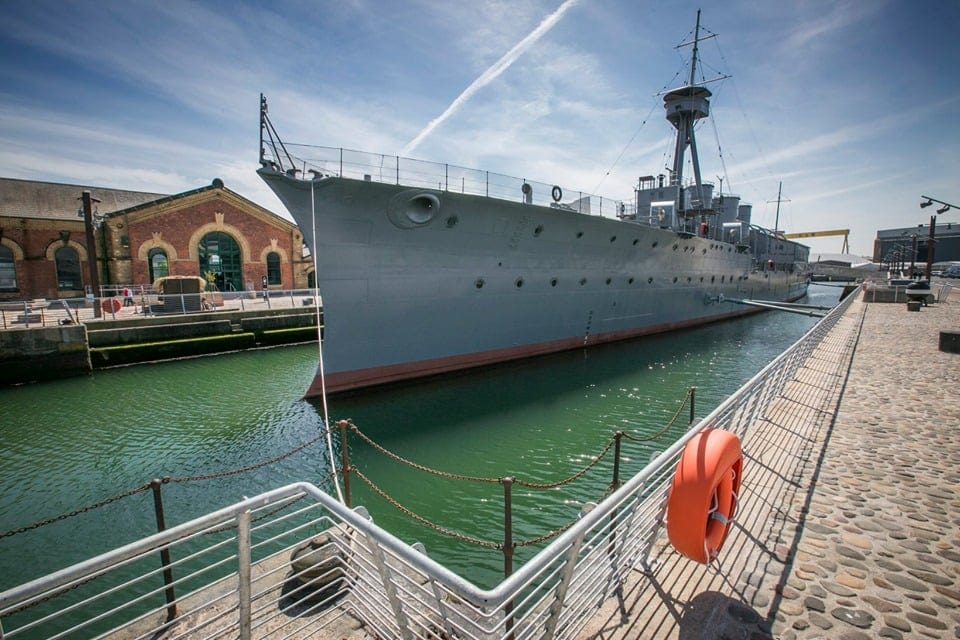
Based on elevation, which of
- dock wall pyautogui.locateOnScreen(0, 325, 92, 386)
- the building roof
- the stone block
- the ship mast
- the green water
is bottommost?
the green water

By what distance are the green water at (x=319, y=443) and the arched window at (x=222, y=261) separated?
12148mm

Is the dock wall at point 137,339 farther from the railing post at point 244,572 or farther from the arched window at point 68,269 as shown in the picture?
the railing post at point 244,572

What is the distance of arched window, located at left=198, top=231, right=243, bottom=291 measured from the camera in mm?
24297

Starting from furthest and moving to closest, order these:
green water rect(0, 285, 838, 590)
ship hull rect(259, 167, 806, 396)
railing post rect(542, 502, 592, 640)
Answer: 1. ship hull rect(259, 167, 806, 396)
2. green water rect(0, 285, 838, 590)
3. railing post rect(542, 502, 592, 640)

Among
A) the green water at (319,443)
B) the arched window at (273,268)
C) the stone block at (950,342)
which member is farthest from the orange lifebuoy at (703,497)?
the arched window at (273,268)

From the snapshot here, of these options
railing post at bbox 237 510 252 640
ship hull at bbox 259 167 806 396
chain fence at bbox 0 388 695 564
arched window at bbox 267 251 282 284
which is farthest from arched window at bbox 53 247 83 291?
railing post at bbox 237 510 252 640

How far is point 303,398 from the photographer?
35.1 feet

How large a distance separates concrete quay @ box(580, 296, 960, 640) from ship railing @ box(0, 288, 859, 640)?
0.67 ft

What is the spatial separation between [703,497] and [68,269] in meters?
31.3

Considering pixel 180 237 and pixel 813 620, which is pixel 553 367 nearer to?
pixel 813 620

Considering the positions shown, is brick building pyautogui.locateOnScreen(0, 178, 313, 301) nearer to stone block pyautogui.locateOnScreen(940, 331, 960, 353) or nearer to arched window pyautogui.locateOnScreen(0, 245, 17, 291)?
arched window pyautogui.locateOnScreen(0, 245, 17, 291)

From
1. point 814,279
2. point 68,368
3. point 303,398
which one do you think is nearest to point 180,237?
point 68,368

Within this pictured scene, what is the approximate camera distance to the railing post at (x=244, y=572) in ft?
7.56

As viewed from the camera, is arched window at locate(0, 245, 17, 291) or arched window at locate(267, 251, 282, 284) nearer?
arched window at locate(0, 245, 17, 291)
